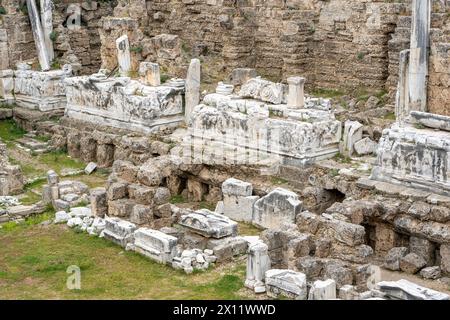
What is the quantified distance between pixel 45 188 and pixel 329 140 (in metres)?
6.07

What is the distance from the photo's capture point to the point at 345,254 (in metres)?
15.2

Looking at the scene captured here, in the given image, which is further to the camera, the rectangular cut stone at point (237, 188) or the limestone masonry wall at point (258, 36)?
the limestone masonry wall at point (258, 36)

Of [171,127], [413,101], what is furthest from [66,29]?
[413,101]

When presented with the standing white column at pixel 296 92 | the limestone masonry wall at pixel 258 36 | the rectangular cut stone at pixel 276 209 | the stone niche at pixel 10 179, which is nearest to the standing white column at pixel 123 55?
the limestone masonry wall at pixel 258 36

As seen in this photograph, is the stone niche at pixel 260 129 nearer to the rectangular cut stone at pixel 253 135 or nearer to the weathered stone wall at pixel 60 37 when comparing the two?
the rectangular cut stone at pixel 253 135

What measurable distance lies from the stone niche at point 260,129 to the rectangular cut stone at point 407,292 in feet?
17.7

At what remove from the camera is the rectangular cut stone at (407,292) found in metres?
13.1

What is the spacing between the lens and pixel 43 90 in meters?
25.7

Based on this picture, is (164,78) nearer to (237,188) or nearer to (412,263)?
(237,188)

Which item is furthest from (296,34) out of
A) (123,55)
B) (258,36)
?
(123,55)

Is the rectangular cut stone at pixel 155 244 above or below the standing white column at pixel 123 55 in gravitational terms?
below

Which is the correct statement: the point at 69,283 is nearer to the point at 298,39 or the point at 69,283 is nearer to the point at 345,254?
the point at 345,254

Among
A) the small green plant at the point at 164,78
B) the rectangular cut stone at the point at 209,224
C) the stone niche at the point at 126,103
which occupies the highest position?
the small green plant at the point at 164,78

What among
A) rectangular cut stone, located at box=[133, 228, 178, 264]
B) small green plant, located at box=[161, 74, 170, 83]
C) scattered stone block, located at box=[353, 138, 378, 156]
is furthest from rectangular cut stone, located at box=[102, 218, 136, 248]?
small green plant, located at box=[161, 74, 170, 83]
